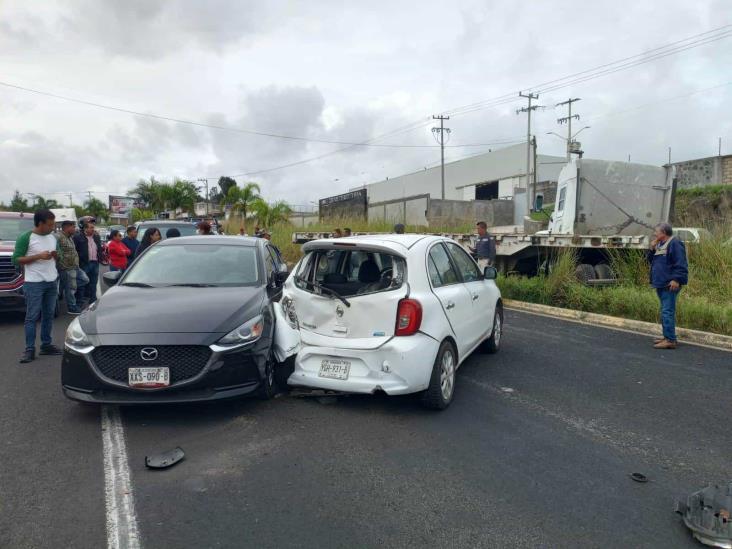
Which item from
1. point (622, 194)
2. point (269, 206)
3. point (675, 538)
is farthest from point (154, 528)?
point (269, 206)

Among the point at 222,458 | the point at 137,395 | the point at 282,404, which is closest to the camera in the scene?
the point at 222,458

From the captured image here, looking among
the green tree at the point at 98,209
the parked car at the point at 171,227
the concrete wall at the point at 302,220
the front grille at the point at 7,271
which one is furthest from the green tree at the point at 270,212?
the green tree at the point at 98,209

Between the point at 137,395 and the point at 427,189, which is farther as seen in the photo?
the point at 427,189

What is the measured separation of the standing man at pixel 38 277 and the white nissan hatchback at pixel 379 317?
3.35m

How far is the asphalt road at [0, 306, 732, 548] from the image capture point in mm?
3010

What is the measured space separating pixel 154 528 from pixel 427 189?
68.8 metres

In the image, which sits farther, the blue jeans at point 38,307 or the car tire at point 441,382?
the blue jeans at point 38,307

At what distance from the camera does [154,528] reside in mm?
3020

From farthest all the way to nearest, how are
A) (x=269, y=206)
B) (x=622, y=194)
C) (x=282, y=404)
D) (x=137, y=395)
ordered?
1. (x=269, y=206)
2. (x=622, y=194)
3. (x=282, y=404)
4. (x=137, y=395)

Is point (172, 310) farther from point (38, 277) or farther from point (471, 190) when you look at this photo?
point (471, 190)

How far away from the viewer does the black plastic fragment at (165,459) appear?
12.3 feet

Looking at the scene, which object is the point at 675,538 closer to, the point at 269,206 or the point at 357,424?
the point at 357,424

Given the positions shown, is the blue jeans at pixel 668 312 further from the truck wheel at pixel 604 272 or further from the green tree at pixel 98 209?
the green tree at pixel 98 209

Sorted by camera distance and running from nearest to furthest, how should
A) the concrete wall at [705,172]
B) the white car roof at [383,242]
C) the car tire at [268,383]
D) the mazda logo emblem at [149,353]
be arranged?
the mazda logo emblem at [149,353] < the car tire at [268,383] < the white car roof at [383,242] < the concrete wall at [705,172]
